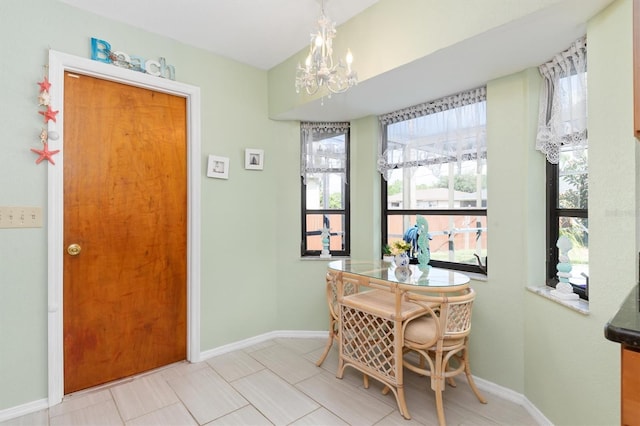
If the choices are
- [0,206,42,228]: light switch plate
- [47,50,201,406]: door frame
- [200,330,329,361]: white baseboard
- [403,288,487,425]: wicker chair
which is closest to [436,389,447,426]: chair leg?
[403,288,487,425]: wicker chair

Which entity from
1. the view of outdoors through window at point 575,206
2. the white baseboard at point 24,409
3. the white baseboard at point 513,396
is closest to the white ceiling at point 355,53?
the view of outdoors through window at point 575,206

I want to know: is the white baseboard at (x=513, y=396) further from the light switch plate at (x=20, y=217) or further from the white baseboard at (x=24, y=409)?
the light switch plate at (x=20, y=217)

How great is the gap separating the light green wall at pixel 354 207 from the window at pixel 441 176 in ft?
0.46

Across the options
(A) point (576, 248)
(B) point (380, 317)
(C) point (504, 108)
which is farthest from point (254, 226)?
(A) point (576, 248)

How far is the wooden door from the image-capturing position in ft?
6.55

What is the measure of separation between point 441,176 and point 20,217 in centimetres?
293

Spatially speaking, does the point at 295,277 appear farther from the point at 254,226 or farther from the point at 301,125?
the point at 301,125

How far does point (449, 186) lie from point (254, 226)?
1759mm

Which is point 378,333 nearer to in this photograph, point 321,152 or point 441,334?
point 441,334

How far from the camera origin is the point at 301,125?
9.96 feet

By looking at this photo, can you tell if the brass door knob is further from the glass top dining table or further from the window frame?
the window frame

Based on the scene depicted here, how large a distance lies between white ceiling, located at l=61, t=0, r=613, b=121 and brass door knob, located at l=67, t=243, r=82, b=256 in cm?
156

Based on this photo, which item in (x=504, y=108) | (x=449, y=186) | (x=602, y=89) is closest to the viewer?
(x=602, y=89)

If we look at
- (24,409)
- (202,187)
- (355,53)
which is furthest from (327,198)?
(24,409)
